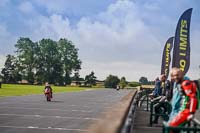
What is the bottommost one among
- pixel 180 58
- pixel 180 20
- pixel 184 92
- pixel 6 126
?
pixel 6 126

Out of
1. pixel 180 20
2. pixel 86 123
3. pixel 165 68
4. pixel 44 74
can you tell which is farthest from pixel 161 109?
pixel 44 74

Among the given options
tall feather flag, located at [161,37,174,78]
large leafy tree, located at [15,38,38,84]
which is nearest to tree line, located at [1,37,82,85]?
large leafy tree, located at [15,38,38,84]

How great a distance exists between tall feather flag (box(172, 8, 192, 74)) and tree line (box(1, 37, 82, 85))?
133820 millimetres

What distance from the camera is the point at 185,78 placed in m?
8.36

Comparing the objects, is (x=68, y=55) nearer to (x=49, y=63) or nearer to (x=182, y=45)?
(x=49, y=63)

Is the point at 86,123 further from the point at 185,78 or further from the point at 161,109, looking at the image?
the point at 185,78

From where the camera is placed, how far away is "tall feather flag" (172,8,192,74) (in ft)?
66.4

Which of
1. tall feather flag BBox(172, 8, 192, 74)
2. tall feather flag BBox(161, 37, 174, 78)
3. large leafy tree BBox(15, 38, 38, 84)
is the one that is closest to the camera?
tall feather flag BBox(172, 8, 192, 74)

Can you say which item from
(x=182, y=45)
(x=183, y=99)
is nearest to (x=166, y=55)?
(x=182, y=45)

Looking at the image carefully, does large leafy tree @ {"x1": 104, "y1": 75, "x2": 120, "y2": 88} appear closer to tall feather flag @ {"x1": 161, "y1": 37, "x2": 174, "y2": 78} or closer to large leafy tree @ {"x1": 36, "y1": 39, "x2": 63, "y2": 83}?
large leafy tree @ {"x1": 36, "y1": 39, "x2": 63, "y2": 83}

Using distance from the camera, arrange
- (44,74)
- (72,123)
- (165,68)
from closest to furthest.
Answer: (72,123) → (165,68) → (44,74)

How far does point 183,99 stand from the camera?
27.2 ft

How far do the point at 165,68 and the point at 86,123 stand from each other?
12675 millimetres

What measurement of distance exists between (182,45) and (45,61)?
13959 centimetres
